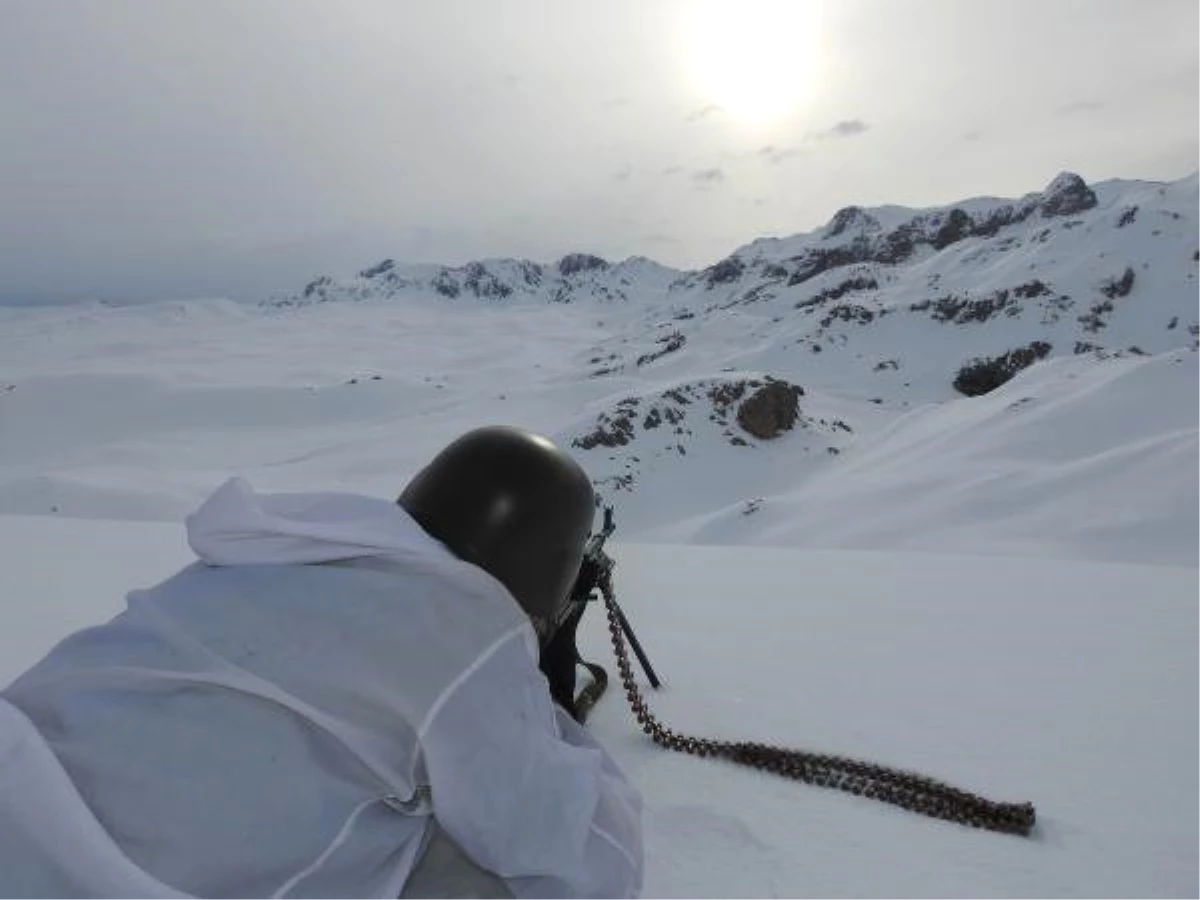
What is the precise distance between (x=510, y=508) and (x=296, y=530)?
68cm

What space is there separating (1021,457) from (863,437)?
11122 millimetres

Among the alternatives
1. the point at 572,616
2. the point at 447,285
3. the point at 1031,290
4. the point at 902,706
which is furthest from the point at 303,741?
the point at 447,285

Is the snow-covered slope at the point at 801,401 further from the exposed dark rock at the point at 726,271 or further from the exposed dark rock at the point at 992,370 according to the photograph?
the exposed dark rock at the point at 726,271

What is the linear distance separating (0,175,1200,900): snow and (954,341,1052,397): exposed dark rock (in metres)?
0.80

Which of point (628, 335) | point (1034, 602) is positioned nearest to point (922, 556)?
point (1034, 602)

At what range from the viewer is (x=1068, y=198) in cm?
6212

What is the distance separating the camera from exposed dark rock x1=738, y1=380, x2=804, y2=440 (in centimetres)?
2400

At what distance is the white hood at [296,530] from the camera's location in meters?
1.61

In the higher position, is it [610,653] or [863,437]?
[610,653]

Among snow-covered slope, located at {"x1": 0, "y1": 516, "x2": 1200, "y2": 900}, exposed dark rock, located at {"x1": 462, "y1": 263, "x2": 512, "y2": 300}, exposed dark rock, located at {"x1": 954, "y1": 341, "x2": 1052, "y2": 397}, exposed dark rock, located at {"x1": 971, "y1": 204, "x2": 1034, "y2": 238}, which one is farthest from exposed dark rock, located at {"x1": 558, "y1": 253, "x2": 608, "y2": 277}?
snow-covered slope, located at {"x1": 0, "y1": 516, "x2": 1200, "y2": 900}

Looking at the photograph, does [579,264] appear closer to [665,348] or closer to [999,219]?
[999,219]

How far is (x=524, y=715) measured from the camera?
1.63 metres

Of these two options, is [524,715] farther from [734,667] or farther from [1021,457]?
[1021,457]

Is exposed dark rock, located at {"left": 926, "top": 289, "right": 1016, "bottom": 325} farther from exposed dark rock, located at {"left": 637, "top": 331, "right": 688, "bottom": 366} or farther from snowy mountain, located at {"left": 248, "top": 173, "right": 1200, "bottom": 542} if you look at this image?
exposed dark rock, located at {"left": 637, "top": 331, "right": 688, "bottom": 366}
